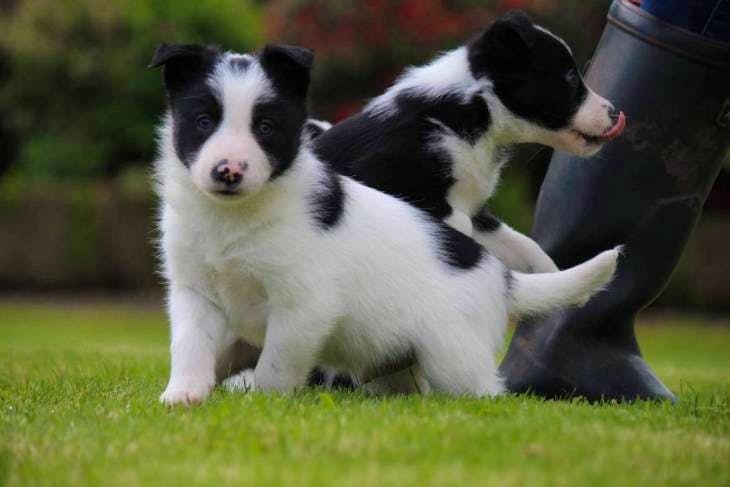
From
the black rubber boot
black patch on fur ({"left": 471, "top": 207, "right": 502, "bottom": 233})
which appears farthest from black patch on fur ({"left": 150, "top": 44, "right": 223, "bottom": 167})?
the black rubber boot

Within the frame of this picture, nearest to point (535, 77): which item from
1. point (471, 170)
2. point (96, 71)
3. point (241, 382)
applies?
point (471, 170)

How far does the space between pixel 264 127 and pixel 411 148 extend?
1.06 metres

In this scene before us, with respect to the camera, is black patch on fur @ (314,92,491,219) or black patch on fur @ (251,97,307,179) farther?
black patch on fur @ (314,92,491,219)

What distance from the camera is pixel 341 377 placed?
19.0 feet

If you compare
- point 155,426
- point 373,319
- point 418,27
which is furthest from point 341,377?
point 418,27

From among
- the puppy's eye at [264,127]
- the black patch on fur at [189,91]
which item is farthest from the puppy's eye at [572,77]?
the black patch on fur at [189,91]

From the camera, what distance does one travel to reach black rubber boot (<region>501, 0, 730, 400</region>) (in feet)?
19.0

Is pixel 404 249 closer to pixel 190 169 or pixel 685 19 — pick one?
pixel 190 169

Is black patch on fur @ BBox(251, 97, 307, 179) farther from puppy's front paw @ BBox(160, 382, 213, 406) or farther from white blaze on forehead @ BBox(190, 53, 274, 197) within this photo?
puppy's front paw @ BBox(160, 382, 213, 406)

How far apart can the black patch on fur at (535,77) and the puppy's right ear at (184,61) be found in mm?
1592

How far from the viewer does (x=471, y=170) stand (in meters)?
5.57

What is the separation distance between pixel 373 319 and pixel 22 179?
18.2 metres

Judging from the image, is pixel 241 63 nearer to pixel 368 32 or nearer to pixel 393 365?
pixel 393 365

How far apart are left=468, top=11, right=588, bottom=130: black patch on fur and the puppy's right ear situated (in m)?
1.59
